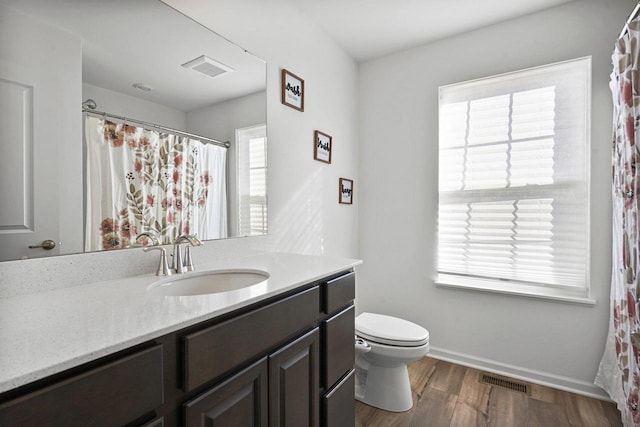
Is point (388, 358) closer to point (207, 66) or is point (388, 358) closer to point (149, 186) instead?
point (149, 186)

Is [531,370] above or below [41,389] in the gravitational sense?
below

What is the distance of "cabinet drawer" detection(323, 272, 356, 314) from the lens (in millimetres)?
1246

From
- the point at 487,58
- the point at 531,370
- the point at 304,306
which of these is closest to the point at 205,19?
the point at 304,306

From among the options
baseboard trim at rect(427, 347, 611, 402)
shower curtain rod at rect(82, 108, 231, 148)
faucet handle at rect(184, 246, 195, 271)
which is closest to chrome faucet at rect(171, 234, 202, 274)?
faucet handle at rect(184, 246, 195, 271)

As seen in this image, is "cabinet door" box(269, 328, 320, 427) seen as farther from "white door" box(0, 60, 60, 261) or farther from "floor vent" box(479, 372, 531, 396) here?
"floor vent" box(479, 372, 531, 396)

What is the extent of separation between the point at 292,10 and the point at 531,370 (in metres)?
2.84

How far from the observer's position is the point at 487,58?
2.24m

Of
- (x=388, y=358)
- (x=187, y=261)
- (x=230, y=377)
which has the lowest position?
(x=388, y=358)

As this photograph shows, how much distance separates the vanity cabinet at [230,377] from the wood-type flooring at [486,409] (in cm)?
52

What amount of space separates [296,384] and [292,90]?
161 centimetres

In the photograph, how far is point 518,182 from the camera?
2160 millimetres

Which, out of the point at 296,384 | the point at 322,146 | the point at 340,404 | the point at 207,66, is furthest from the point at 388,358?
the point at 207,66

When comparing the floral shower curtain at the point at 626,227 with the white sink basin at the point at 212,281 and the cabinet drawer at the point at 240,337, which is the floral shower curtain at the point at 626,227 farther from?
the white sink basin at the point at 212,281

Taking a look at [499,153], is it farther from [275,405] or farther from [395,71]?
[275,405]
